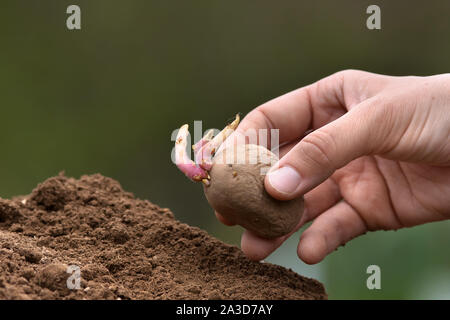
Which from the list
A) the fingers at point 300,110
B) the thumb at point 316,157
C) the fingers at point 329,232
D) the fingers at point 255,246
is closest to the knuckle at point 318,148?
the thumb at point 316,157

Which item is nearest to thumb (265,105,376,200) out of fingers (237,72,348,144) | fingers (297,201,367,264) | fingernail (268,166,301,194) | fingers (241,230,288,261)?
fingernail (268,166,301,194)

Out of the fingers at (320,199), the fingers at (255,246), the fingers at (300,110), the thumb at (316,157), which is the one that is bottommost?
the fingers at (255,246)

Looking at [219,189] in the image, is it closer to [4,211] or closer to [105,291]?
[105,291]

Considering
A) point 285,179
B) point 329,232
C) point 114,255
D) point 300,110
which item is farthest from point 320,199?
point 114,255

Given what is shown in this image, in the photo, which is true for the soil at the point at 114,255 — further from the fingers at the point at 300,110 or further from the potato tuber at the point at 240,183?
the fingers at the point at 300,110

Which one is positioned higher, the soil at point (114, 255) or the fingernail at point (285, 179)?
the fingernail at point (285, 179)

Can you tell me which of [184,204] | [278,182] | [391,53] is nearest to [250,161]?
[278,182]

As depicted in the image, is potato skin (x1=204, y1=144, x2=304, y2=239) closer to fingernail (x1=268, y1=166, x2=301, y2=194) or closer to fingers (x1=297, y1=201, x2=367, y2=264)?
fingernail (x1=268, y1=166, x2=301, y2=194)
